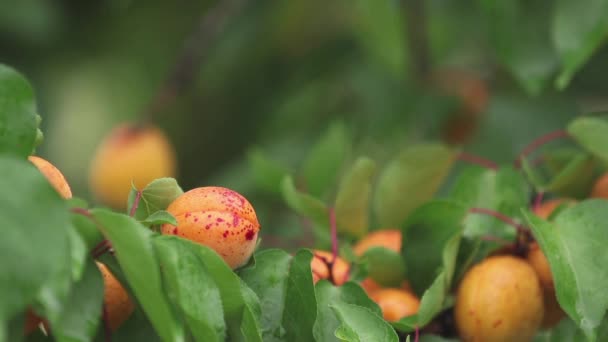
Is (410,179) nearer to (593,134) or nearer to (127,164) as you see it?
(593,134)

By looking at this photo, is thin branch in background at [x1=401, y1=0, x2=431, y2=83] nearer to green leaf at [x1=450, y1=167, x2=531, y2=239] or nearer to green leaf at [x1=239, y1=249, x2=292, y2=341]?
green leaf at [x1=450, y1=167, x2=531, y2=239]

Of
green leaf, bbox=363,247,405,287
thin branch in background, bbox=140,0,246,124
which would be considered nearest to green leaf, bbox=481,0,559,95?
green leaf, bbox=363,247,405,287

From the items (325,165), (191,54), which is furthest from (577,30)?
(191,54)

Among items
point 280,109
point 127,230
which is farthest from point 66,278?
point 280,109

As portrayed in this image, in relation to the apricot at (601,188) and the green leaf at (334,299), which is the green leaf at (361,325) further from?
the apricot at (601,188)

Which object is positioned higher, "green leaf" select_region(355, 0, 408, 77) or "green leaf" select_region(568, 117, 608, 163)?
"green leaf" select_region(568, 117, 608, 163)

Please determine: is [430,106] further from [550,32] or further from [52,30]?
[52,30]
